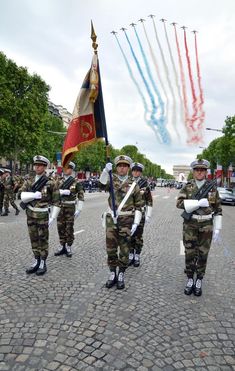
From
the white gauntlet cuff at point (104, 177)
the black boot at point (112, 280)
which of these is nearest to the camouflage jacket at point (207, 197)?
the white gauntlet cuff at point (104, 177)

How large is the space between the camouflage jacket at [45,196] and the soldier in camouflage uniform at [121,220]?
1.08 m

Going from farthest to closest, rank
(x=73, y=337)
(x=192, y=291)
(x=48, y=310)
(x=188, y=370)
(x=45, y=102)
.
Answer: (x=45, y=102) → (x=192, y=291) → (x=48, y=310) → (x=73, y=337) → (x=188, y=370)

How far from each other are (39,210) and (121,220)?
156cm

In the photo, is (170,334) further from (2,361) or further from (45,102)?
(45,102)

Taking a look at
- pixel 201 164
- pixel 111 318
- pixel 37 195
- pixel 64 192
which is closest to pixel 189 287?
pixel 111 318

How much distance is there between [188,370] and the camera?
10.3ft

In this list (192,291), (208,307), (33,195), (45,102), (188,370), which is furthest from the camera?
(45,102)

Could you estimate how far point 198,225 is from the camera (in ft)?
17.2

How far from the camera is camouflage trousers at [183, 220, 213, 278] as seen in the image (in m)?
5.21

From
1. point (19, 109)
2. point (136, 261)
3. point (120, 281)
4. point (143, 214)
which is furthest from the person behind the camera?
point (19, 109)

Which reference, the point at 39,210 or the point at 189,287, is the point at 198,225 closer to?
the point at 189,287

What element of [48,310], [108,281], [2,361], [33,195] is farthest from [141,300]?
[33,195]

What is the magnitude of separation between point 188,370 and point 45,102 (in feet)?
121

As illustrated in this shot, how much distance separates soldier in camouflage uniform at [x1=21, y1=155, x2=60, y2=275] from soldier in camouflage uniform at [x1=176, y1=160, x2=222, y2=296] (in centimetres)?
234
